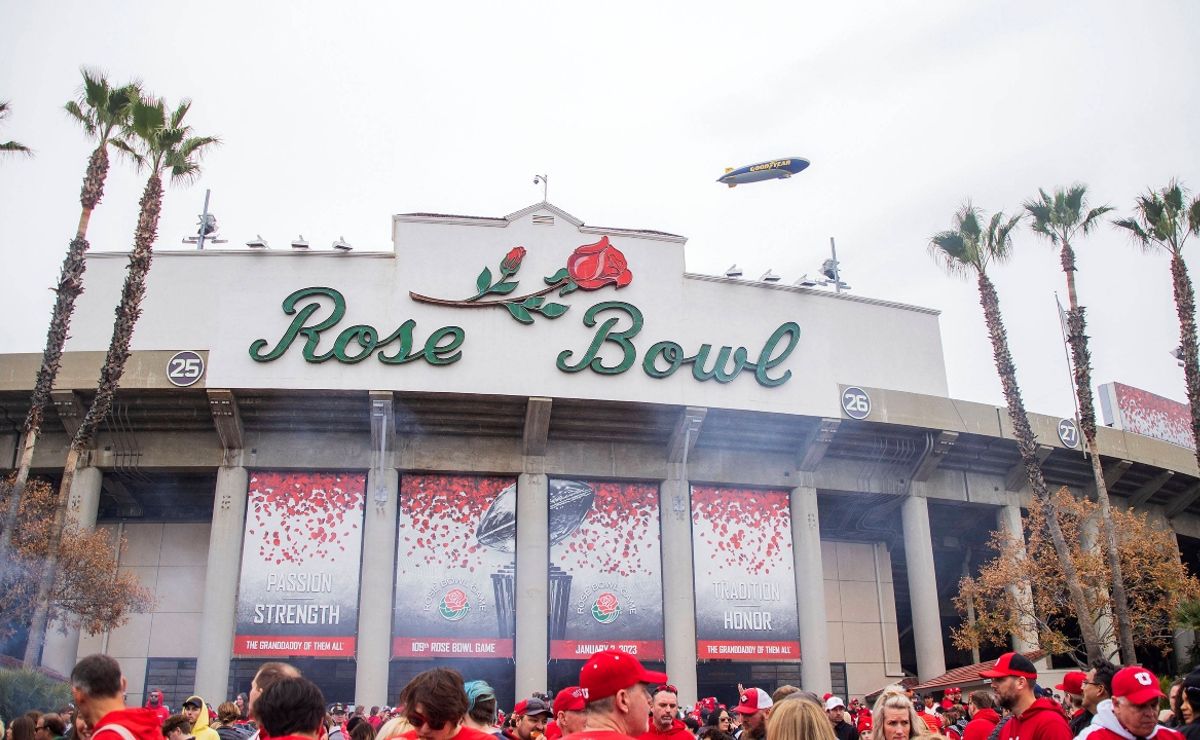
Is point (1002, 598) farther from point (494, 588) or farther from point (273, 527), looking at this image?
point (273, 527)

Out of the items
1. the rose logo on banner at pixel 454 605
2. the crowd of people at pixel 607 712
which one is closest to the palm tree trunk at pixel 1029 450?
the rose logo on banner at pixel 454 605

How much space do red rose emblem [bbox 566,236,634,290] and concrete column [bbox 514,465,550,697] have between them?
5.70m

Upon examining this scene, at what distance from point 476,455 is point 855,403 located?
11843 mm

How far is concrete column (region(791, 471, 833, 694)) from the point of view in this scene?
32594 millimetres

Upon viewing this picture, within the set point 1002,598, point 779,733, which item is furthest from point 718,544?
point 779,733

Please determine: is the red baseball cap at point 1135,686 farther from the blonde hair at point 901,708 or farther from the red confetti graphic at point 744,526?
the red confetti graphic at point 744,526

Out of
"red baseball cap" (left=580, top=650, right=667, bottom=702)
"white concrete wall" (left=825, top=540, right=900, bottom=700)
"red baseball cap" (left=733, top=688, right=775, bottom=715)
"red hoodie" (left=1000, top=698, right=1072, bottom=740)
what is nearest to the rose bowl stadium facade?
"white concrete wall" (left=825, top=540, right=900, bottom=700)

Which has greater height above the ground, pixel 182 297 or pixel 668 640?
pixel 182 297

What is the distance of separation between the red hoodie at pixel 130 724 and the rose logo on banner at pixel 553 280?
26685 mm

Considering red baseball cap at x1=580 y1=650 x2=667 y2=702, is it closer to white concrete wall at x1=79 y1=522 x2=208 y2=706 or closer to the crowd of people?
the crowd of people

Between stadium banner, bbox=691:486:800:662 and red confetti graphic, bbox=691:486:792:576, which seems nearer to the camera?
stadium banner, bbox=691:486:800:662

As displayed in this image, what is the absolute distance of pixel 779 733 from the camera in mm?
5367

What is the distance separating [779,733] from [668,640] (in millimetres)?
27204

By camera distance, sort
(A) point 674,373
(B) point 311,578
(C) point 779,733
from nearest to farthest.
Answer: (C) point 779,733 < (B) point 311,578 < (A) point 674,373
